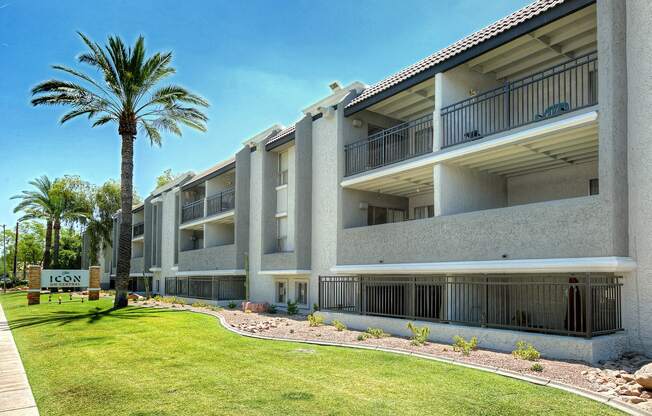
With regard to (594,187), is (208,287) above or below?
below

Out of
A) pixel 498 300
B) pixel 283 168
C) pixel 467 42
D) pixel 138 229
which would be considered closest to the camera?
pixel 498 300

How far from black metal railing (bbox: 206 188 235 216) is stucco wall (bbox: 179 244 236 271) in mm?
2484

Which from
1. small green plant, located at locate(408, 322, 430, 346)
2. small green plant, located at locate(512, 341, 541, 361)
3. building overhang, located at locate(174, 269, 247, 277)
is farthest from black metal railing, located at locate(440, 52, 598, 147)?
building overhang, located at locate(174, 269, 247, 277)

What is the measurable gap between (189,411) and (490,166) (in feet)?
40.4

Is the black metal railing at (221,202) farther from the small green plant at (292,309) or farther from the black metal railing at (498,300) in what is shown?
the black metal railing at (498,300)

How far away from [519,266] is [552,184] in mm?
4939

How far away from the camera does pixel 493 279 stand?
14.6 meters

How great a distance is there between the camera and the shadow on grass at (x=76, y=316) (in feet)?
61.8

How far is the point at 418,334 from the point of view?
13.1m

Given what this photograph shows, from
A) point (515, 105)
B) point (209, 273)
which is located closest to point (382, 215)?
point (515, 105)

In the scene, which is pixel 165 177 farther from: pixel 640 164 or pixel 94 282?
pixel 640 164

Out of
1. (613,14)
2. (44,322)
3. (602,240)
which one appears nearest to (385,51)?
(613,14)

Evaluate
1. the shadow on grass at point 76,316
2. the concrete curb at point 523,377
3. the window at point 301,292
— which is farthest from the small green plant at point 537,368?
the shadow on grass at point 76,316

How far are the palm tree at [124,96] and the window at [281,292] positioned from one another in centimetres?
775
